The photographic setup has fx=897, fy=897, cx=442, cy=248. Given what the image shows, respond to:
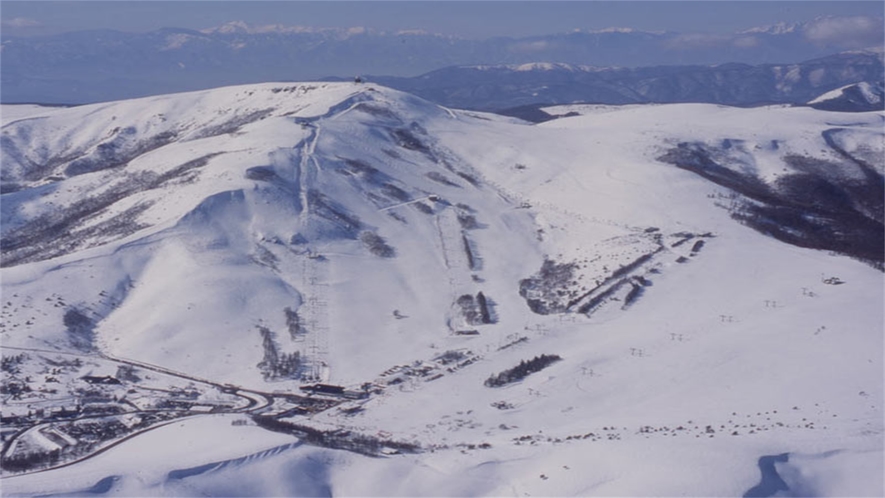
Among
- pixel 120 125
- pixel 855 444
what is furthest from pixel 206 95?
pixel 855 444

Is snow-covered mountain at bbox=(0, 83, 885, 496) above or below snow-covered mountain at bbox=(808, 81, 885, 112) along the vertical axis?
below

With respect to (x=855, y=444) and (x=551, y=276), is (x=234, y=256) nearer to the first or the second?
(x=551, y=276)

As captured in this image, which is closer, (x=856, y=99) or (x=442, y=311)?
(x=442, y=311)

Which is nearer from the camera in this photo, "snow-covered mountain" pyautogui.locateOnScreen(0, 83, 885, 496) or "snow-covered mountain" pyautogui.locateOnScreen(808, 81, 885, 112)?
"snow-covered mountain" pyautogui.locateOnScreen(0, 83, 885, 496)

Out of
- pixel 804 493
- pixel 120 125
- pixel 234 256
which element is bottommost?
pixel 804 493

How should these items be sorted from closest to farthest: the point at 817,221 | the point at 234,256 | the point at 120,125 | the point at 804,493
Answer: the point at 804,493, the point at 234,256, the point at 817,221, the point at 120,125

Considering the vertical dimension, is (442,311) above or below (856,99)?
below

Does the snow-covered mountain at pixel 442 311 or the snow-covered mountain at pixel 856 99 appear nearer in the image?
the snow-covered mountain at pixel 442 311

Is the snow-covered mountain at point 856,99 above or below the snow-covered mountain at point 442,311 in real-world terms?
above
